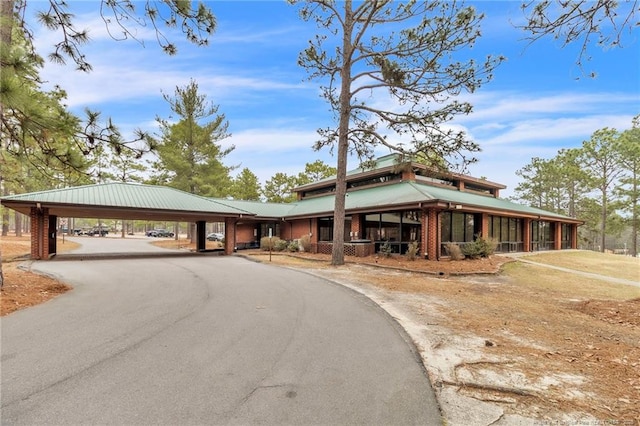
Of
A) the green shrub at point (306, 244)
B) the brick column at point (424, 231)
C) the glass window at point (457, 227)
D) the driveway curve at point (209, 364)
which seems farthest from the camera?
the green shrub at point (306, 244)

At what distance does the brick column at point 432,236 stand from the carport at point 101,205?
12433mm

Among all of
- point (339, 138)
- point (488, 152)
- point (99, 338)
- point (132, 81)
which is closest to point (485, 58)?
point (488, 152)

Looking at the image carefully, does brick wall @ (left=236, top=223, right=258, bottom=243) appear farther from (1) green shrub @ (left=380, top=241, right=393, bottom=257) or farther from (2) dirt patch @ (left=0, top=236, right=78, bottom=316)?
(2) dirt patch @ (left=0, top=236, right=78, bottom=316)

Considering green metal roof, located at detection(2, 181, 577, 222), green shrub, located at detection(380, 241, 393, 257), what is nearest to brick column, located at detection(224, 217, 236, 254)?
green metal roof, located at detection(2, 181, 577, 222)

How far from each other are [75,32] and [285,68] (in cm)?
1008

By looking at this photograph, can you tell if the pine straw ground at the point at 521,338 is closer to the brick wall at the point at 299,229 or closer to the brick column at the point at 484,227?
the brick column at the point at 484,227

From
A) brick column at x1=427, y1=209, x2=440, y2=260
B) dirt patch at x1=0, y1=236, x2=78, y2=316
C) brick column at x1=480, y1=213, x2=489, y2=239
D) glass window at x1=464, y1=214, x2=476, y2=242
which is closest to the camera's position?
dirt patch at x1=0, y1=236, x2=78, y2=316

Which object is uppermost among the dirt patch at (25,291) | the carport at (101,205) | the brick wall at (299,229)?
Answer: the carport at (101,205)

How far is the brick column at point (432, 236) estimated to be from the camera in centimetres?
1675

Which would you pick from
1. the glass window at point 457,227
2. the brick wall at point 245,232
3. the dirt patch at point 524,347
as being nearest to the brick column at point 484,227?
the glass window at point 457,227

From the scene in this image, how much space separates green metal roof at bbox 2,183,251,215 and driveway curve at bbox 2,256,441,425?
489 inches

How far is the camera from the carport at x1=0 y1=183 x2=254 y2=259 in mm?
16422

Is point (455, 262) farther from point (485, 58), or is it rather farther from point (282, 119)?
point (282, 119)

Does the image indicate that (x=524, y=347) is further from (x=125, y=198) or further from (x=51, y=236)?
(x=51, y=236)
